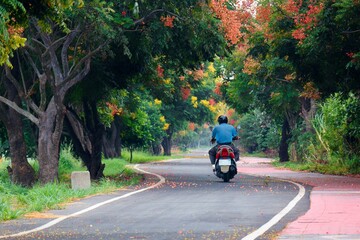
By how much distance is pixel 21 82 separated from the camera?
A: 2948cm

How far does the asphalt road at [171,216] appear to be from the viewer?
12273 millimetres

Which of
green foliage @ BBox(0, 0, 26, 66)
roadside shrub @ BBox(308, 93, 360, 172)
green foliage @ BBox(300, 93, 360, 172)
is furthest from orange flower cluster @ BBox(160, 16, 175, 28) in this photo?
green foliage @ BBox(0, 0, 26, 66)

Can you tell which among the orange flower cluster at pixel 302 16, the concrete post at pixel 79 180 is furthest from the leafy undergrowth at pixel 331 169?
the concrete post at pixel 79 180

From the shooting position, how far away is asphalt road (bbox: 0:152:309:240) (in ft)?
40.3

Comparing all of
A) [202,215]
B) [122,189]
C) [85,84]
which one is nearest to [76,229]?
[202,215]

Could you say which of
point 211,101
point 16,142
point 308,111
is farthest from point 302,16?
point 211,101

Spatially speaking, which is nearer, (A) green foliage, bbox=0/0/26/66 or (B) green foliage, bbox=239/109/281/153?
(A) green foliage, bbox=0/0/26/66

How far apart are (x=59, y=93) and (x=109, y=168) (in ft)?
48.6

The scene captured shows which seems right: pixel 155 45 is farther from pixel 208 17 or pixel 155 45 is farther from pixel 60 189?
pixel 60 189

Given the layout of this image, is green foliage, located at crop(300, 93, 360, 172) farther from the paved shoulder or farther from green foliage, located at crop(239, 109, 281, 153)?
green foliage, located at crop(239, 109, 281, 153)

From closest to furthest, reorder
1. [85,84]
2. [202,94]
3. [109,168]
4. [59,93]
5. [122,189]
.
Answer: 1. [122,189]
2. [59,93]
3. [85,84]
4. [109,168]
5. [202,94]

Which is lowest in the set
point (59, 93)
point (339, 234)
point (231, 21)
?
point (339, 234)

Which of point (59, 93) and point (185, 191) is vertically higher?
point (59, 93)

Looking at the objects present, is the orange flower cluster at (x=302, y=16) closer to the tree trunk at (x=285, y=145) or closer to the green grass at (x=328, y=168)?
the green grass at (x=328, y=168)
